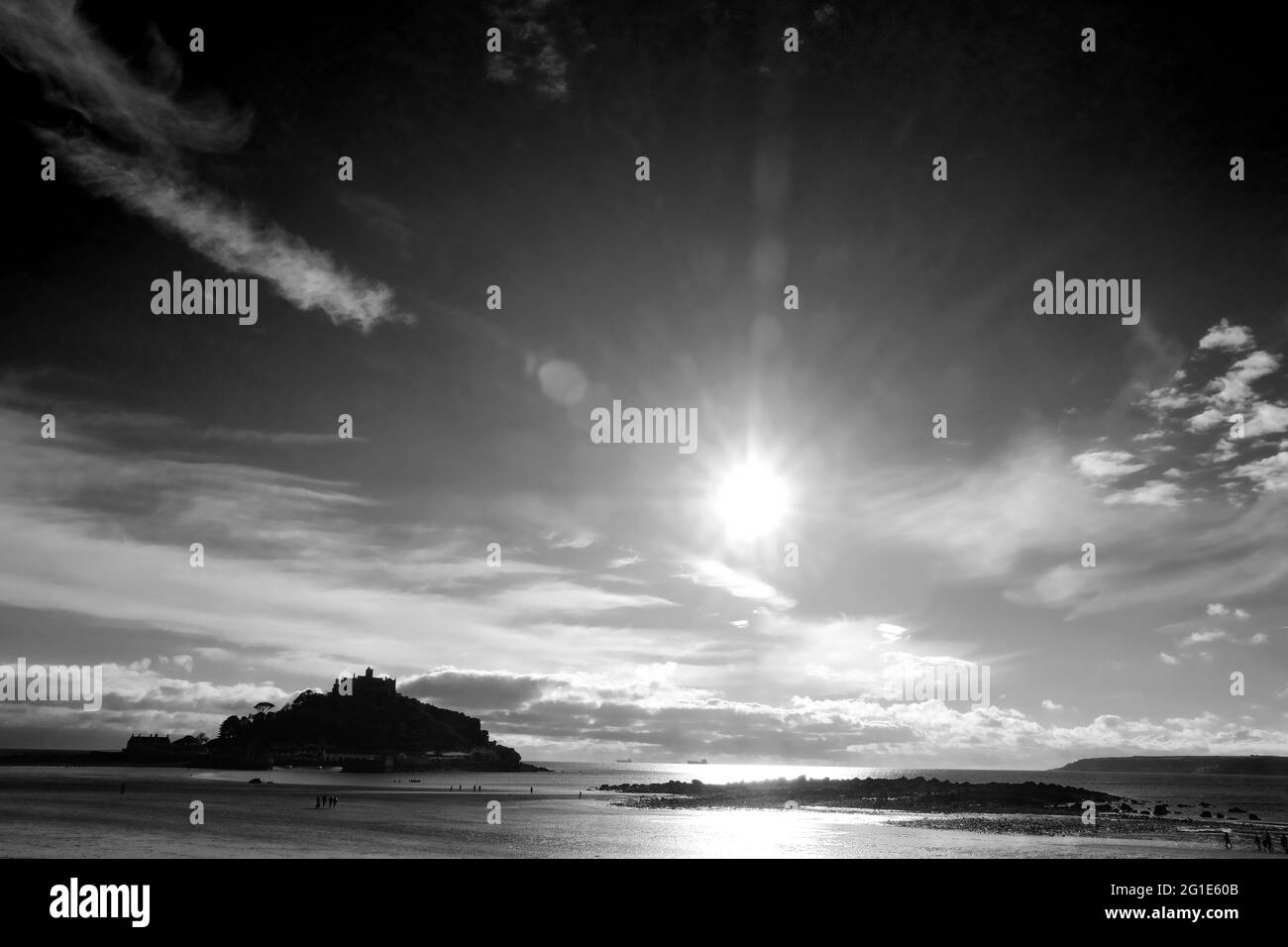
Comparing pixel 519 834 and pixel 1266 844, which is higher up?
pixel 1266 844

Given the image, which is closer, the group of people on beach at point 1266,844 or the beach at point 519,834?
the beach at point 519,834

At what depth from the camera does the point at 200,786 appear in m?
131

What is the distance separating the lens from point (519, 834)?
217ft

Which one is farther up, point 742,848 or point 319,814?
point 742,848

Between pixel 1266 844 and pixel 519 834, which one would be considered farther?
pixel 519 834

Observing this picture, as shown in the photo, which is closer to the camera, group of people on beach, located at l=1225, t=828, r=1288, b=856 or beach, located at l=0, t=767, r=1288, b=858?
beach, located at l=0, t=767, r=1288, b=858

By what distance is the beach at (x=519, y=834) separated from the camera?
168 feet

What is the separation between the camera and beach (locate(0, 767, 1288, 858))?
51.3 metres
